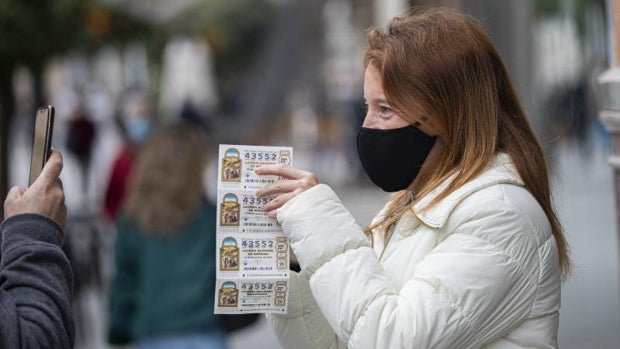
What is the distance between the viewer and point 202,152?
6203 mm

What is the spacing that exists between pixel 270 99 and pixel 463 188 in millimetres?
18458

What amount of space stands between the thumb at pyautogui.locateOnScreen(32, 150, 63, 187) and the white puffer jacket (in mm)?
541

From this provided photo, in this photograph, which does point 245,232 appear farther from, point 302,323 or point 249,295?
point 302,323

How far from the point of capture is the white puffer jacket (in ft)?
8.19

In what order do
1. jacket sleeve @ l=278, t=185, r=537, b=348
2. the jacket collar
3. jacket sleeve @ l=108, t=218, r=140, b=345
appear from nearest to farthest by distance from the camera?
jacket sleeve @ l=278, t=185, r=537, b=348, the jacket collar, jacket sleeve @ l=108, t=218, r=140, b=345

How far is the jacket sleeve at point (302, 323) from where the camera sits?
2.93 meters

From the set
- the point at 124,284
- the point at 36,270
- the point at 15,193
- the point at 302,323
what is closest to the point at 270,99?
the point at 124,284

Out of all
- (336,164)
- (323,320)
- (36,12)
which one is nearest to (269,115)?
(336,164)

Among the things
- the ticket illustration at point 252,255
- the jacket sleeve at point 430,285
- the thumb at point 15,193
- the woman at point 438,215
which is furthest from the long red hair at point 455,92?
the thumb at point 15,193

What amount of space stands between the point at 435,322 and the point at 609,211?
27.2ft

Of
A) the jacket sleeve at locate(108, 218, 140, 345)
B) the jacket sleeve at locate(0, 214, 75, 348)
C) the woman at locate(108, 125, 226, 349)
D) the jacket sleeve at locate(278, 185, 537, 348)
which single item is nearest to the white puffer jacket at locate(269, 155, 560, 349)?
the jacket sleeve at locate(278, 185, 537, 348)

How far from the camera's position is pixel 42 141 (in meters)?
2.82

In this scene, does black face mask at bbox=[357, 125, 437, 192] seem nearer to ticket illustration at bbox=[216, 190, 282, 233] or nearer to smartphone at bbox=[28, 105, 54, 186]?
ticket illustration at bbox=[216, 190, 282, 233]

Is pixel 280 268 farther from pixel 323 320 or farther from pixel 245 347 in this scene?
pixel 245 347
